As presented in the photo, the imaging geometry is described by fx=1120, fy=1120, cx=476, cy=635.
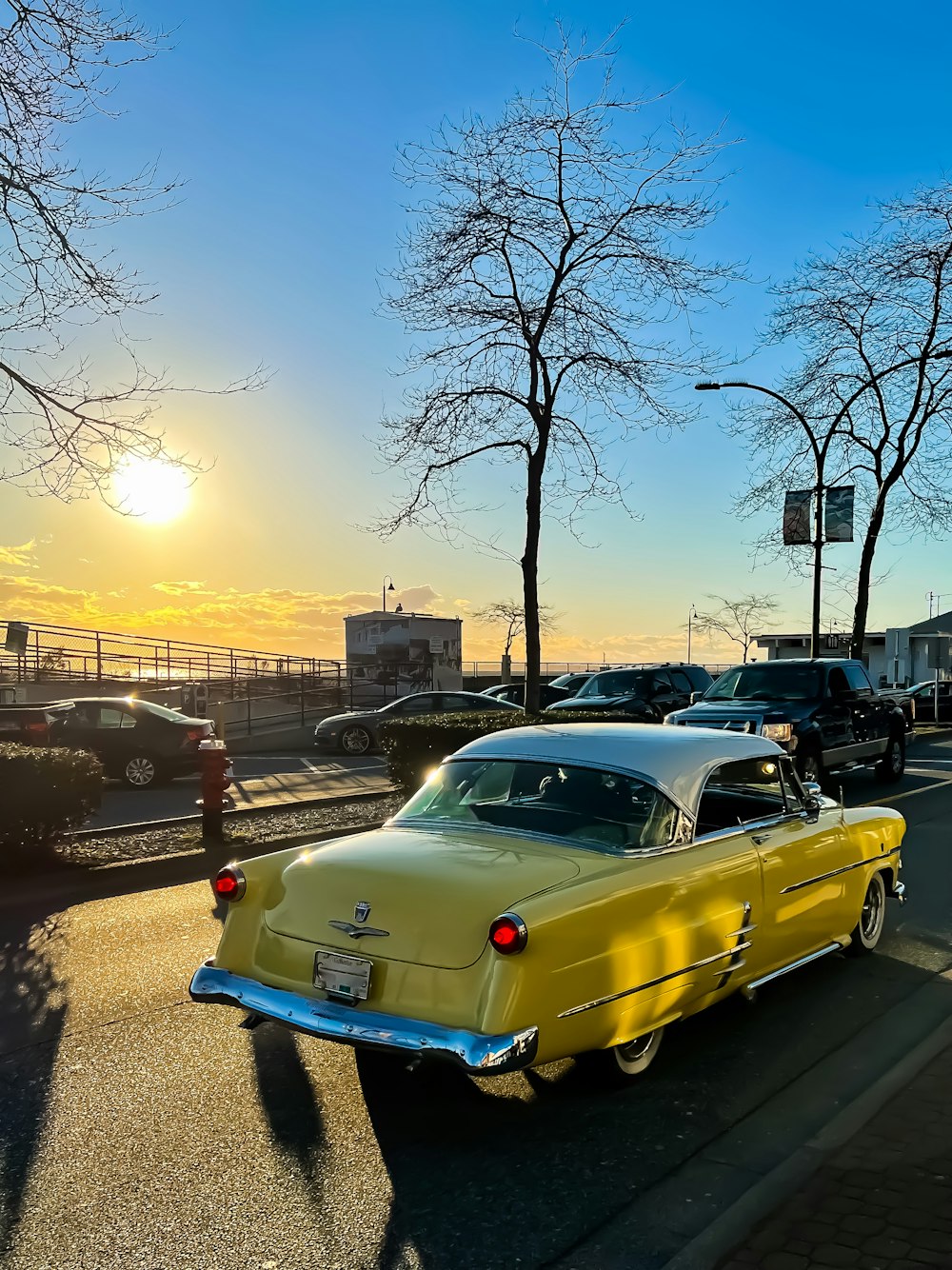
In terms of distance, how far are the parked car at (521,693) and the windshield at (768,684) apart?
9.21 meters

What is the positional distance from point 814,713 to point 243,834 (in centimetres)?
774

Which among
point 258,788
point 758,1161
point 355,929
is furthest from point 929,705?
point 355,929

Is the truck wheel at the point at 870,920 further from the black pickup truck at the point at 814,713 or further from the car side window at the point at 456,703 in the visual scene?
the car side window at the point at 456,703

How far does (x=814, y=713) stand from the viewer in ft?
48.5

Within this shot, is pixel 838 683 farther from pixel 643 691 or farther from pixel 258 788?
pixel 258 788

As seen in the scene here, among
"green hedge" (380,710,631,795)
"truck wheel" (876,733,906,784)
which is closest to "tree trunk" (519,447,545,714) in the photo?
"green hedge" (380,710,631,795)

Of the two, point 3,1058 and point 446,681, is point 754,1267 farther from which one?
point 446,681

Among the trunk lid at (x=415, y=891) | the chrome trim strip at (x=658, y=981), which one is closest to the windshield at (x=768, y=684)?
the chrome trim strip at (x=658, y=981)

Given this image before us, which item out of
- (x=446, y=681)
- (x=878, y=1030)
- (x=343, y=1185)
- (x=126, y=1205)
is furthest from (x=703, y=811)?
(x=446, y=681)

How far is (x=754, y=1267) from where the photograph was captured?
3230 mm

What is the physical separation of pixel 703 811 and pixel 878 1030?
1323 mm

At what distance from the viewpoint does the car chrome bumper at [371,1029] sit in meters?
3.86

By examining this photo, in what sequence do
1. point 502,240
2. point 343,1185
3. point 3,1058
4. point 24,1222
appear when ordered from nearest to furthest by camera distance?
1. point 24,1222
2. point 343,1185
3. point 3,1058
4. point 502,240

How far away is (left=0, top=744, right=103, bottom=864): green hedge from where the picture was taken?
9125mm
